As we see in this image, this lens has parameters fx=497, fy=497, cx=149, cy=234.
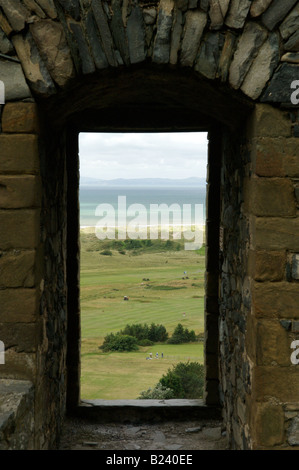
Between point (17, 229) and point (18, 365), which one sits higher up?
point (17, 229)

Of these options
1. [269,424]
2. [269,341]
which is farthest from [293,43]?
[269,424]

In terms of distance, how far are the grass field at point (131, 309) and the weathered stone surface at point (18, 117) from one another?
27.4ft

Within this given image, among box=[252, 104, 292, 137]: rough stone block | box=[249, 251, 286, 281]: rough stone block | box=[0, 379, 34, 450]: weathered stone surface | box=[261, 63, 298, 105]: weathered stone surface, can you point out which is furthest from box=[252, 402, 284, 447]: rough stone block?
box=[261, 63, 298, 105]: weathered stone surface

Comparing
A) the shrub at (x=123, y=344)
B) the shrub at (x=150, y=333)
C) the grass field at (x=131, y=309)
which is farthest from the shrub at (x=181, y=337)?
the shrub at (x=123, y=344)

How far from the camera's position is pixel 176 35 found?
9.23 ft

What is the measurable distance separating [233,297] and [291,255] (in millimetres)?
1141

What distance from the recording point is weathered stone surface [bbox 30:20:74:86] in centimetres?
280

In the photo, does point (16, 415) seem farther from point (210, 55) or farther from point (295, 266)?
point (210, 55)

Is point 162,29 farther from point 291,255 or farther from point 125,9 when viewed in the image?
point 291,255

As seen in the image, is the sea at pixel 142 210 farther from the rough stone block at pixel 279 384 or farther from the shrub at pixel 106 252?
the rough stone block at pixel 279 384

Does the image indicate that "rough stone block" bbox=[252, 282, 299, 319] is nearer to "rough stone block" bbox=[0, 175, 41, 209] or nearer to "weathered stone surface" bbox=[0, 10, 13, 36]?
"rough stone block" bbox=[0, 175, 41, 209]

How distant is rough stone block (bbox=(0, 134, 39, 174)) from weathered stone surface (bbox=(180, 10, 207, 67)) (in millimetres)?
1024

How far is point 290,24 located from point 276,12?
104mm

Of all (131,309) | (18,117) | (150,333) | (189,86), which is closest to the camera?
(18,117)
